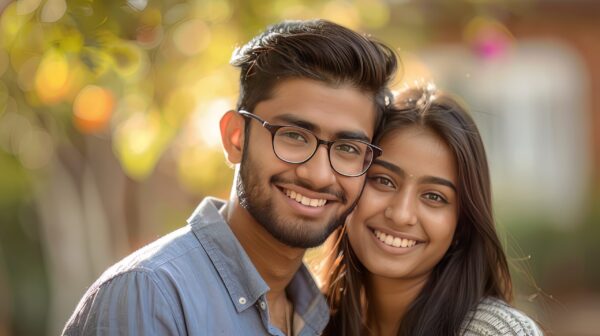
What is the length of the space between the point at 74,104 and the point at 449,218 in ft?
7.09

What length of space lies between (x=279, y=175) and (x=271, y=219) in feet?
0.53

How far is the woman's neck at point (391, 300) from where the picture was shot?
3709mm

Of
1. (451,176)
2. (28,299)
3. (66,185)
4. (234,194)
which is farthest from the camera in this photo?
(28,299)

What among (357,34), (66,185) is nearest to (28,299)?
(66,185)

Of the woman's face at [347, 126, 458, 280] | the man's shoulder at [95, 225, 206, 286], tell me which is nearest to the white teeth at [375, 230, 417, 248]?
the woman's face at [347, 126, 458, 280]

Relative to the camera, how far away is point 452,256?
12.1 feet

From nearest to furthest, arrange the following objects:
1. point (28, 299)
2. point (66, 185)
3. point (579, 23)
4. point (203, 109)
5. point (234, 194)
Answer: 1. point (234, 194)
2. point (203, 109)
3. point (66, 185)
4. point (28, 299)
5. point (579, 23)

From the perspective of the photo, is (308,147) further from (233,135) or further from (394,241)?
(394,241)

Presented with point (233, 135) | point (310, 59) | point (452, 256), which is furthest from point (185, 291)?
point (452, 256)

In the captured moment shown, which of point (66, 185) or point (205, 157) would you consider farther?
point (66, 185)

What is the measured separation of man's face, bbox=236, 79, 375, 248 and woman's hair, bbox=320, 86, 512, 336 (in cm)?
44

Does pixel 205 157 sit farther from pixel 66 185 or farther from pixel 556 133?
pixel 556 133

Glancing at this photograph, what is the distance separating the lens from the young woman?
345 cm

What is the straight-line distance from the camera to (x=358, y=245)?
3588 millimetres
